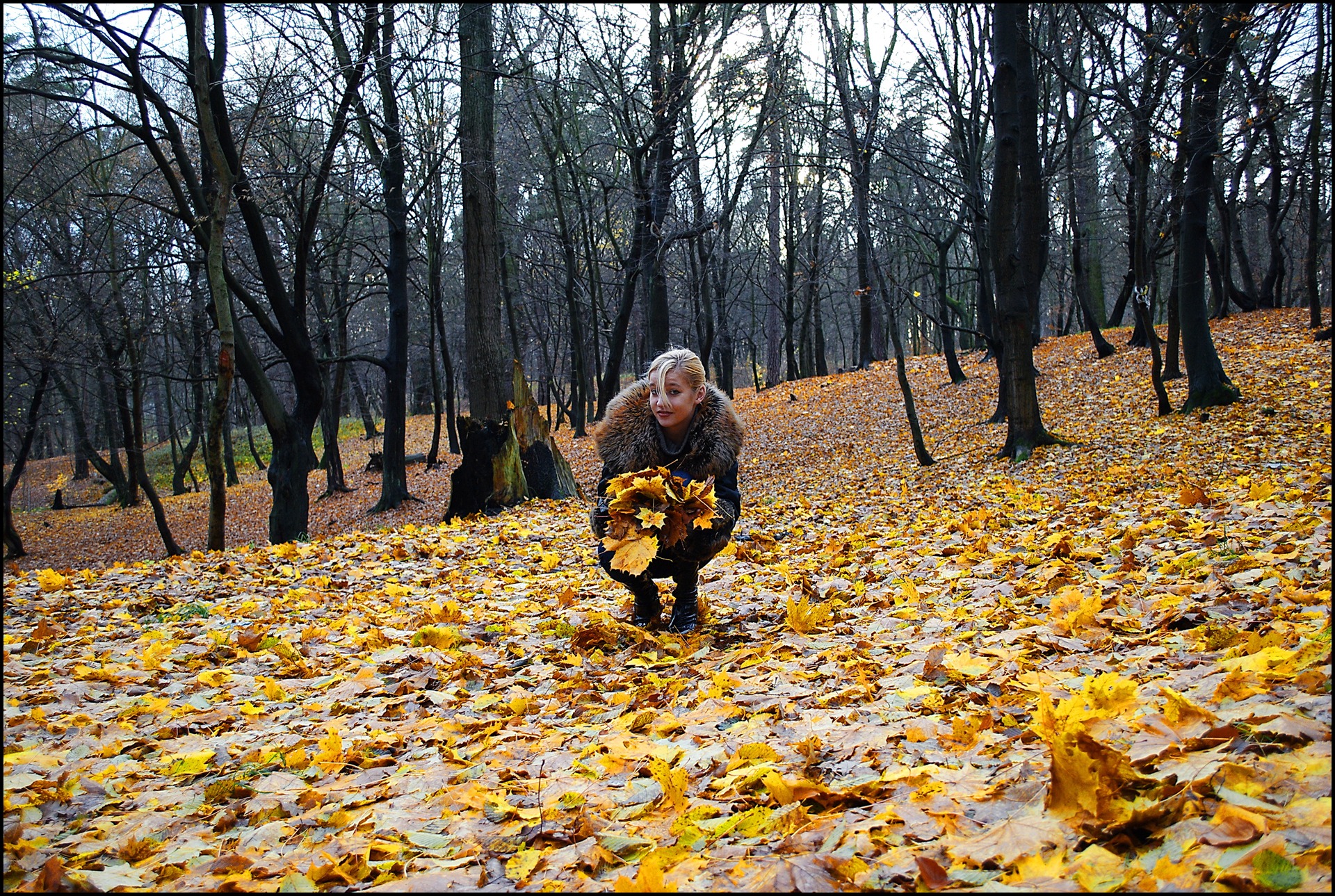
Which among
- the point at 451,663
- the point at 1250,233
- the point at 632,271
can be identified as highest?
the point at 1250,233

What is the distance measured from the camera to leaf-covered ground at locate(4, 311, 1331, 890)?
5.27 ft

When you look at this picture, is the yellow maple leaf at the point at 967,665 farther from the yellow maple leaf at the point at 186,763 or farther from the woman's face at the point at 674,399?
the yellow maple leaf at the point at 186,763

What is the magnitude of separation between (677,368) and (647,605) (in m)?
1.27

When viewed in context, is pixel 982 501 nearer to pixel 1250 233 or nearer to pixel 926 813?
pixel 926 813

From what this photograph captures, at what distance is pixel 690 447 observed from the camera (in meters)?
3.93

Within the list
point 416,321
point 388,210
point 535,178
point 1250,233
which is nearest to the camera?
point 388,210

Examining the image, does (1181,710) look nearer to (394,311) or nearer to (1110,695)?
(1110,695)

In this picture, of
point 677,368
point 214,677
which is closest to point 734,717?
point 677,368

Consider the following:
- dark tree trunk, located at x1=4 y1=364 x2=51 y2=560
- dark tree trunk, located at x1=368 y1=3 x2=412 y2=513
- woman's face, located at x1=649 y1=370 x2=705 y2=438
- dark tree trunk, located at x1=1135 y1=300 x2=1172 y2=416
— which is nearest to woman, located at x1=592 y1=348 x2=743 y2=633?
woman's face, located at x1=649 y1=370 x2=705 y2=438

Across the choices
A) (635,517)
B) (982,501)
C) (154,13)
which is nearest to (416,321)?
(154,13)

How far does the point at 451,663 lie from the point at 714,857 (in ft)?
7.21

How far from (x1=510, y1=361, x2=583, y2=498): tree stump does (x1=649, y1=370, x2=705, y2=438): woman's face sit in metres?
6.64

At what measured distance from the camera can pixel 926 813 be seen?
1.74 meters

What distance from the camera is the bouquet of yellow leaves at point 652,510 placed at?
3.35m
